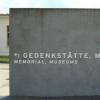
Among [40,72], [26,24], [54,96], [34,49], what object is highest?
[26,24]

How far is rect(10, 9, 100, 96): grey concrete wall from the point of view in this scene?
11078 mm

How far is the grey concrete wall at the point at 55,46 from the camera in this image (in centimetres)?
1108

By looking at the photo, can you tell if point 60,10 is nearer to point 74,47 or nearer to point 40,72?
point 74,47

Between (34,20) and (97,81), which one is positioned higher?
(34,20)

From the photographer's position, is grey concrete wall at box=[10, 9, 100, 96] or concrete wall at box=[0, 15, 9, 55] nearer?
grey concrete wall at box=[10, 9, 100, 96]

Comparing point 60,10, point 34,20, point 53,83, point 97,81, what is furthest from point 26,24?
point 97,81

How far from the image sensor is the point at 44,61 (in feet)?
37.0

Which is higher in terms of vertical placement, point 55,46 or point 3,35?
point 3,35

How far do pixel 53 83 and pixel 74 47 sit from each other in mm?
1249

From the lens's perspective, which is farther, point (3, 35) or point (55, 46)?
point (3, 35)

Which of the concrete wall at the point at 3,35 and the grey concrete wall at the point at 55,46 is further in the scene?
the concrete wall at the point at 3,35

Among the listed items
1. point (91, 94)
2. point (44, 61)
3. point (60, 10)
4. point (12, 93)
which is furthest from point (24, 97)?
point (60, 10)

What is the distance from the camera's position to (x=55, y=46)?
11.2 m

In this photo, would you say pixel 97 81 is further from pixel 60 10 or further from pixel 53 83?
pixel 60 10
